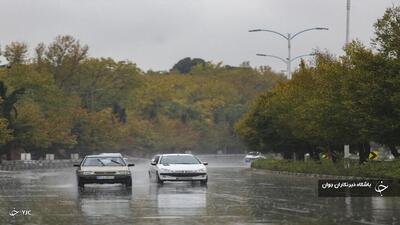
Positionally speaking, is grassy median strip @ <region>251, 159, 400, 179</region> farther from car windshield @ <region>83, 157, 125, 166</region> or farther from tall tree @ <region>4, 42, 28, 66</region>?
tall tree @ <region>4, 42, 28, 66</region>

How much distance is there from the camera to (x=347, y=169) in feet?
141

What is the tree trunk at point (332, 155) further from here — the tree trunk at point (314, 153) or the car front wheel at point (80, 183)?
the car front wheel at point (80, 183)

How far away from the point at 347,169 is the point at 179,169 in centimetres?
1128

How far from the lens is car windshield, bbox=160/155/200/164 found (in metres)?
37.2

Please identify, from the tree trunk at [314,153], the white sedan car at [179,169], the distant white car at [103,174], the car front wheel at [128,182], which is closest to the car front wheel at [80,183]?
the distant white car at [103,174]

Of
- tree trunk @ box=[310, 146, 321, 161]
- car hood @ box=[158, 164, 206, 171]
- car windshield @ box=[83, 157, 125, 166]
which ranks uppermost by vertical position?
tree trunk @ box=[310, 146, 321, 161]

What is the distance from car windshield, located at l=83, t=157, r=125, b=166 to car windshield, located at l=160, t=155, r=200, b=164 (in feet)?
11.9

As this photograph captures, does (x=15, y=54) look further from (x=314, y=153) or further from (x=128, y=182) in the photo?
(x=128, y=182)

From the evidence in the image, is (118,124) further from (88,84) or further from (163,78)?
(163,78)

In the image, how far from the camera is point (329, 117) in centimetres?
4116

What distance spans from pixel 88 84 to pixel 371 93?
291 ft

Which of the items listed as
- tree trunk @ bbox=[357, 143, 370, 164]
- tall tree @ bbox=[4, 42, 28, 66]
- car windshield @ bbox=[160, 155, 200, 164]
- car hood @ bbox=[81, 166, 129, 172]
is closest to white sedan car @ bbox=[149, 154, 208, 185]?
car windshield @ bbox=[160, 155, 200, 164]

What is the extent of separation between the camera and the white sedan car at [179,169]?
35.2 metres

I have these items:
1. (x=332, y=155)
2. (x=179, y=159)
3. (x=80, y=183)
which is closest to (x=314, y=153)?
(x=332, y=155)
